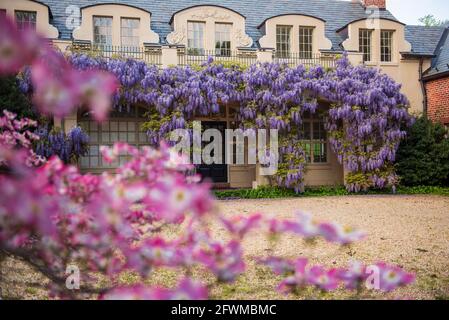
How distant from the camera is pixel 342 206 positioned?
404 inches

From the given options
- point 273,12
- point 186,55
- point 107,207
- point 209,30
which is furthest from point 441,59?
point 107,207

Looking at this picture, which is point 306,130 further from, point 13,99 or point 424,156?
point 13,99

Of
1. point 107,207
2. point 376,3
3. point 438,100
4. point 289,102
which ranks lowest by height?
point 107,207

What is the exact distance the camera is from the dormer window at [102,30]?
13.2 metres

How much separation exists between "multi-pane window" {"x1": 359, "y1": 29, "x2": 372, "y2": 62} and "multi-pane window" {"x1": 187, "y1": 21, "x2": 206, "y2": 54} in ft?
18.3

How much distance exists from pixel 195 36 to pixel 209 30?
495 mm

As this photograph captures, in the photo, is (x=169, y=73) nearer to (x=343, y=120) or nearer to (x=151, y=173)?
(x=343, y=120)

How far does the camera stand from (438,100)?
1495 cm

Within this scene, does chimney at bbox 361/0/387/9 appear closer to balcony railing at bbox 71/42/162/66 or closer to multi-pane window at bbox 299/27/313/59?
multi-pane window at bbox 299/27/313/59

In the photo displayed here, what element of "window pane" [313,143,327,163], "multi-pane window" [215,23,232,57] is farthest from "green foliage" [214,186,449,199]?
"multi-pane window" [215,23,232,57]

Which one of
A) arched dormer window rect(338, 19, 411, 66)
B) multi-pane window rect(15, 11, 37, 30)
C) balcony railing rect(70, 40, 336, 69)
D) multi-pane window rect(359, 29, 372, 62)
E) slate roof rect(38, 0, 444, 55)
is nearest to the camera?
balcony railing rect(70, 40, 336, 69)

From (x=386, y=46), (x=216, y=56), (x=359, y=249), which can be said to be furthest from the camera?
(x=386, y=46)

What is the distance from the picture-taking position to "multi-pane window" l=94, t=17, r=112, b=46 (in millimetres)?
13203
